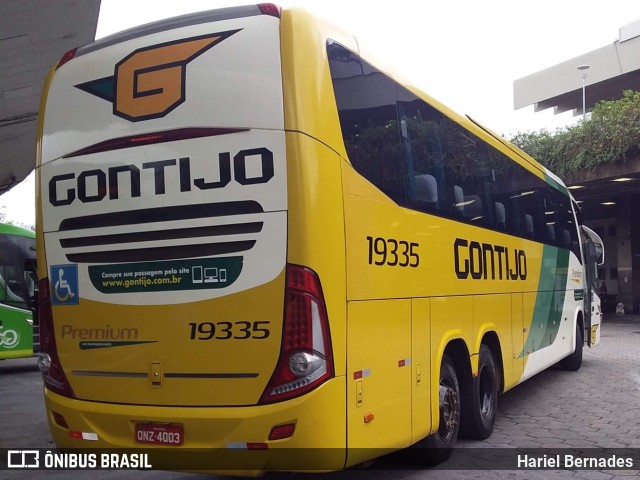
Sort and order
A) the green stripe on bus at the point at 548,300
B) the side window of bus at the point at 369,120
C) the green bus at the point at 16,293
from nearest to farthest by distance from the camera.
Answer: the side window of bus at the point at 369,120, the green stripe on bus at the point at 548,300, the green bus at the point at 16,293

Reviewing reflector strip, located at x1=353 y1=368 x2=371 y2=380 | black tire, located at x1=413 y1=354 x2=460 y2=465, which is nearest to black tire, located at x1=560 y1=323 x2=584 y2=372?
black tire, located at x1=413 y1=354 x2=460 y2=465

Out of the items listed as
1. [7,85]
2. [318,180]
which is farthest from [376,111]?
[7,85]

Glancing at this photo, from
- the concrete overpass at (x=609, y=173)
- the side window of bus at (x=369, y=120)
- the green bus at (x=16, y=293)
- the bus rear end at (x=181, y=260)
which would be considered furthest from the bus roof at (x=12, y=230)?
the concrete overpass at (x=609, y=173)

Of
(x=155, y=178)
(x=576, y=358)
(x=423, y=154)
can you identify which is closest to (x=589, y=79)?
(x=576, y=358)

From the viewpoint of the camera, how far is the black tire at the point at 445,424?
5.49m

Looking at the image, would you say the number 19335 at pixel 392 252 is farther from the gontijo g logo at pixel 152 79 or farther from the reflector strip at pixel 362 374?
the gontijo g logo at pixel 152 79

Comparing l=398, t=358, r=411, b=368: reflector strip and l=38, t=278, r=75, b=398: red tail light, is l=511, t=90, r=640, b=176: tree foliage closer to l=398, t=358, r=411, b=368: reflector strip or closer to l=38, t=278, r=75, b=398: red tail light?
l=398, t=358, r=411, b=368: reflector strip

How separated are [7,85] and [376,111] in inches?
398

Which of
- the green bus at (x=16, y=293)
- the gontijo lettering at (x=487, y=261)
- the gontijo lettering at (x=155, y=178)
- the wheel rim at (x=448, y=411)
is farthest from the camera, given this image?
the green bus at (x=16, y=293)

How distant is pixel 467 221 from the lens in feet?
21.1

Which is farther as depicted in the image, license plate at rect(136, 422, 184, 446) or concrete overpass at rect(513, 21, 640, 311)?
concrete overpass at rect(513, 21, 640, 311)

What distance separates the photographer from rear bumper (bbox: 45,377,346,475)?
3.87 m

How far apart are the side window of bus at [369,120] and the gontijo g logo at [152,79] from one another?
833mm

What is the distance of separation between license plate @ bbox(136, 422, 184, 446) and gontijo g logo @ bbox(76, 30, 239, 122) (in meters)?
2.09
